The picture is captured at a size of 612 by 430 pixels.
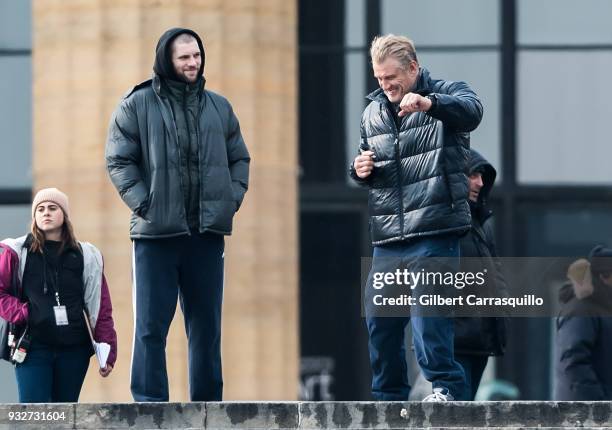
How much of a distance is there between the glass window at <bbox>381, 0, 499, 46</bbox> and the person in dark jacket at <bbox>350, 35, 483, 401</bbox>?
7831 mm

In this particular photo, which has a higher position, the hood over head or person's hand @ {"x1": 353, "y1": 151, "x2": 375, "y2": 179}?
the hood over head

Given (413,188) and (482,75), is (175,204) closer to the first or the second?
(413,188)

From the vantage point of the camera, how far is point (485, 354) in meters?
11.0

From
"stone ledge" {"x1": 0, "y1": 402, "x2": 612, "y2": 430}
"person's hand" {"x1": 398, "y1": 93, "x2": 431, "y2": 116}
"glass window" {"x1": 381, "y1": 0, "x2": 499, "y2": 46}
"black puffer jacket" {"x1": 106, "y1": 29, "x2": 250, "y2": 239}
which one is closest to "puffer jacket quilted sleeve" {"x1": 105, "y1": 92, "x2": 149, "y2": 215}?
"black puffer jacket" {"x1": 106, "y1": 29, "x2": 250, "y2": 239}

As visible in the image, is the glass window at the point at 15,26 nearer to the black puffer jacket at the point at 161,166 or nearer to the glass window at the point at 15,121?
the glass window at the point at 15,121

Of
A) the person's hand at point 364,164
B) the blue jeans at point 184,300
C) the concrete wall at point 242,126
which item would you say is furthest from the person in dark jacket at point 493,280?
the concrete wall at point 242,126

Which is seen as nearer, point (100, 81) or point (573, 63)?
Answer: point (100, 81)

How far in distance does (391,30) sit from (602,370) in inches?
275

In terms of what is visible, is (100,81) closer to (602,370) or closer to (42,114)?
(42,114)

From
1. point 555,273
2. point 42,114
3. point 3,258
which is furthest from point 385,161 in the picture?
point 42,114

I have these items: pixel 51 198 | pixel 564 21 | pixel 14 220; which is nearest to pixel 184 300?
pixel 51 198

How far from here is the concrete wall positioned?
16312mm

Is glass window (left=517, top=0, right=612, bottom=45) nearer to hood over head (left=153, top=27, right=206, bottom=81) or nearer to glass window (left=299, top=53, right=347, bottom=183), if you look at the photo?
glass window (left=299, top=53, right=347, bottom=183)

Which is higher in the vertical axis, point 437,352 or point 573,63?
point 573,63
